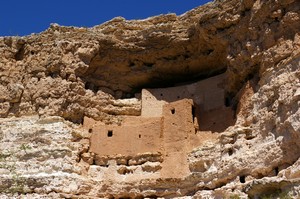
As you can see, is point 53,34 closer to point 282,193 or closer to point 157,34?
point 157,34

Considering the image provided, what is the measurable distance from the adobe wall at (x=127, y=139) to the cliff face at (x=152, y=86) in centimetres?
36

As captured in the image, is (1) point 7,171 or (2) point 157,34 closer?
(1) point 7,171

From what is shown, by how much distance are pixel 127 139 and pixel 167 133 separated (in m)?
1.39

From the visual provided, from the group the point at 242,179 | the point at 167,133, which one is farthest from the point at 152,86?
the point at 242,179

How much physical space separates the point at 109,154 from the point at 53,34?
5.33 meters

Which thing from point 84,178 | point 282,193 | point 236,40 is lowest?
point 282,193

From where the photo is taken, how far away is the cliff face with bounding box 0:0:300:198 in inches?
612

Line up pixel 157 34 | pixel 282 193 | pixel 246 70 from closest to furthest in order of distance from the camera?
1. pixel 282 193
2. pixel 246 70
3. pixel 157 34

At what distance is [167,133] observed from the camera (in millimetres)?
18438

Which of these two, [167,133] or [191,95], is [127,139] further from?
[191,95]

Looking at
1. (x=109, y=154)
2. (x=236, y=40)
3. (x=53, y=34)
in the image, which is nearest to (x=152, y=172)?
(x=109, y=154)

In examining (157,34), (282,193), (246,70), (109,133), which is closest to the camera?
(282,193)

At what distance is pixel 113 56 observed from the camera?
69.2 feet

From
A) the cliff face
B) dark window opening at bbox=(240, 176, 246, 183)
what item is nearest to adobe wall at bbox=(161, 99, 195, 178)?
the cliff face
